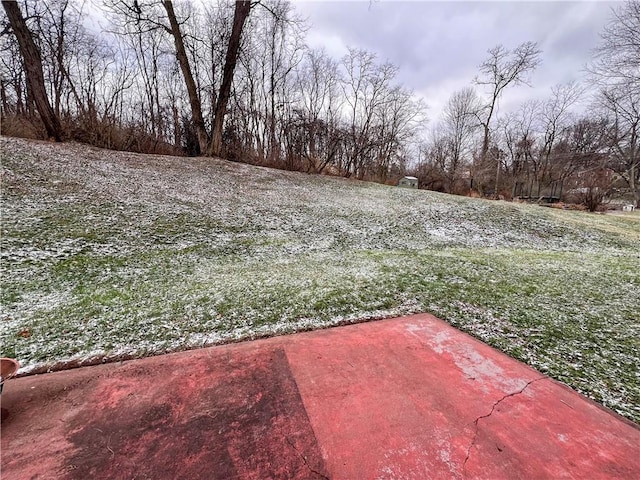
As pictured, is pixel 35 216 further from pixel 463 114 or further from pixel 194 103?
pixel 463 114

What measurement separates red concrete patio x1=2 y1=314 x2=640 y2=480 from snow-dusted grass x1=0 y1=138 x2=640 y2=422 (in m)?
0.29

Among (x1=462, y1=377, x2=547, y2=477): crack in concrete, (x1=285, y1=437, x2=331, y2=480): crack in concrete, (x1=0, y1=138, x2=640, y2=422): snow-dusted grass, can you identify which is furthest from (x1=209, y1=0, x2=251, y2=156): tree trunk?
(x1=462, y1=377, x2=547, y2=477): crack in concrete

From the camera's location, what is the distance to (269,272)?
3.08 meters

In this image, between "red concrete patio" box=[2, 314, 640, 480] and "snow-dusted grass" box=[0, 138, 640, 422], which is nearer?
"red concrete patio" box=[2, 314, 640, 480]

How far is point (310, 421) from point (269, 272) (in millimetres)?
2061

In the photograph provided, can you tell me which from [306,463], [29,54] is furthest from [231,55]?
[306,463]

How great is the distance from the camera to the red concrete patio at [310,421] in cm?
95

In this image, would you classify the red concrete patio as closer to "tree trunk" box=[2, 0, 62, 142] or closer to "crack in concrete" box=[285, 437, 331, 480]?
"crack in concrete" box=[285, 437, 331, 480]

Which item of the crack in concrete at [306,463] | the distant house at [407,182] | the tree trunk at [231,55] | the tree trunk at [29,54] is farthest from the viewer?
the distant house at [407,182]

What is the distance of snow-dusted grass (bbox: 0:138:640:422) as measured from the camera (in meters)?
1.81

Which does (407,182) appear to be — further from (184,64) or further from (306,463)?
(306,463)

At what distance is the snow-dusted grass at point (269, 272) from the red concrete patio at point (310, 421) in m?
0.29

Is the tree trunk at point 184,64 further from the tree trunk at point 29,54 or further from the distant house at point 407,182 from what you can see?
the distant house at point 407,182

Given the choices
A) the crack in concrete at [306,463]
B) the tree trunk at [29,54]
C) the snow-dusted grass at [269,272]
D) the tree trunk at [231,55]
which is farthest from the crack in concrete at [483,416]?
the tree trunk at [231,55]
